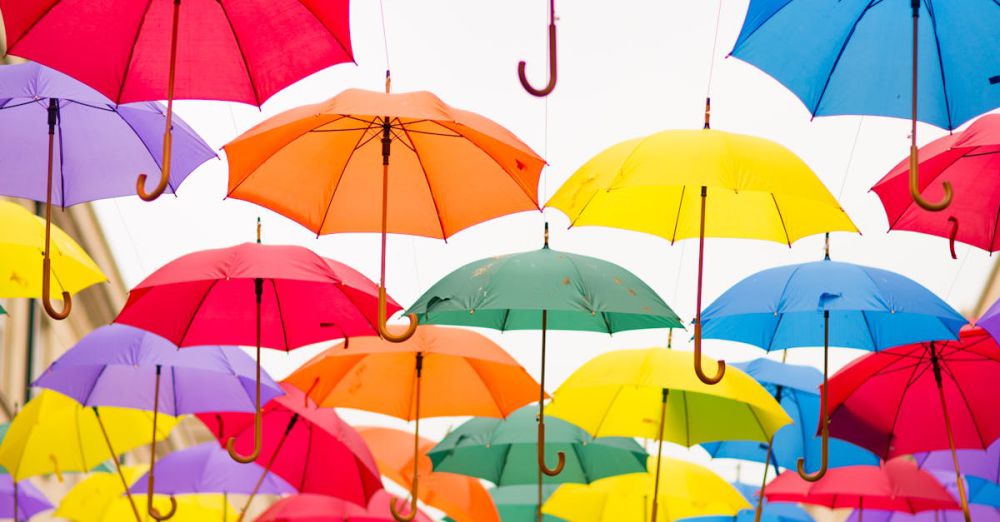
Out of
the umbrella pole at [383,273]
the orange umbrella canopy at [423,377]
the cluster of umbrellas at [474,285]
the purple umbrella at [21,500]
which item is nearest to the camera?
the cluster of umbrellas at [474,285]

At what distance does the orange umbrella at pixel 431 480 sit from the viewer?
8.34m

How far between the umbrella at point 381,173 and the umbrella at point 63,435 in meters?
2.44

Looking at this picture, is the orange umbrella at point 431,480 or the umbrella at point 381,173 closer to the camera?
the umbrella at point 381,173

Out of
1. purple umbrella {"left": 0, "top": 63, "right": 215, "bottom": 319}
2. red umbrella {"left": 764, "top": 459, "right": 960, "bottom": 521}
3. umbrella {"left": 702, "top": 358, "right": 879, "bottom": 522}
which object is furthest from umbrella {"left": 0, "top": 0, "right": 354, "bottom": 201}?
red umbrella {"left": 764, "top": 459, "right": 960, "bottom": 521}

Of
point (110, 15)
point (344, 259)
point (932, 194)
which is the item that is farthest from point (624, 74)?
point (110, 15)

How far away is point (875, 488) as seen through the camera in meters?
7.55

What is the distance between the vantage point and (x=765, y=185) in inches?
206

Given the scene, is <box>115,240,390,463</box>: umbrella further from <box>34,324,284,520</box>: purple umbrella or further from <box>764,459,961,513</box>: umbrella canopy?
<box>764,459,961,513</box>: umbrella canopy

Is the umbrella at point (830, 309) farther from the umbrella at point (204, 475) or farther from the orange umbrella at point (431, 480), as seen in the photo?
the umbrella at point (204, 475)

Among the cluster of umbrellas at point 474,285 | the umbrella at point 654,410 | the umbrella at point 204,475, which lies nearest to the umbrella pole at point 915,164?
the cluster of umbrellas at point 474,285

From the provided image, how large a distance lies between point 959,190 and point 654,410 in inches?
86.6

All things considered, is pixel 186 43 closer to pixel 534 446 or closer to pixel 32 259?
pixel 32 259

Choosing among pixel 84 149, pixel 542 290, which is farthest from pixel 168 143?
pixel 542 290

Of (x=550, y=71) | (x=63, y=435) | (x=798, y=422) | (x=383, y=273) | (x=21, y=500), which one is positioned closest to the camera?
(x=550, y=71)
